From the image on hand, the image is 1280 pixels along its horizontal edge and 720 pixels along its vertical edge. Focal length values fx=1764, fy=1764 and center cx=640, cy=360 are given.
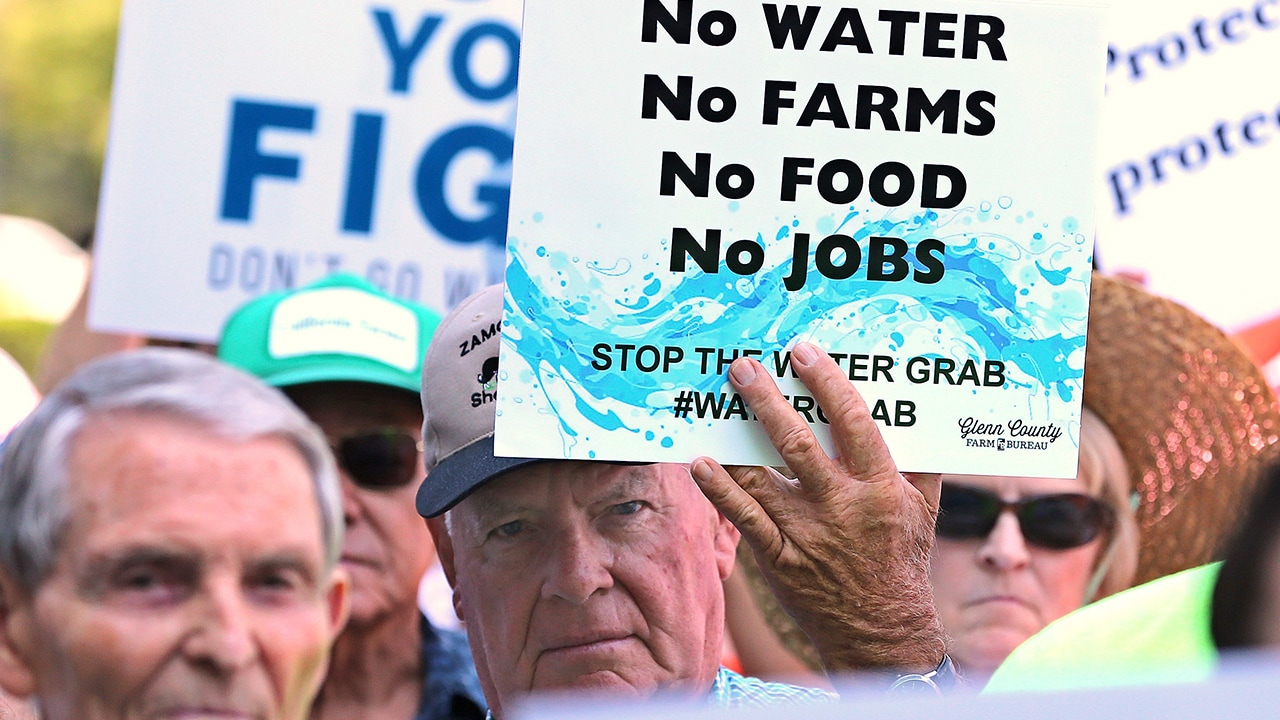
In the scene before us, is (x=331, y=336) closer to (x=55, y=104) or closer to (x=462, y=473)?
(x=462, y=473)

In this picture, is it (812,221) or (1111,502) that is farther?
(1111,502)

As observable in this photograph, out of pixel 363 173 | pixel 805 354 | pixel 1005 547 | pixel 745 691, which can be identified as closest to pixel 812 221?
pixel 805 354

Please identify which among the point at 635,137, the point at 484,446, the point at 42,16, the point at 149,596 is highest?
the point at 42,16

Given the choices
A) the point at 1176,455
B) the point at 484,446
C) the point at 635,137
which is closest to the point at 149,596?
the point at 484,446

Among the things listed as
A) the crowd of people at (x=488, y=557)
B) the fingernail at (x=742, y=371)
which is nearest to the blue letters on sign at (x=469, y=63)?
the crowd of people at (x=488, y=557)

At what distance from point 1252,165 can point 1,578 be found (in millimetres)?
3132

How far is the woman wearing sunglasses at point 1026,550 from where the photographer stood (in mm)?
3537

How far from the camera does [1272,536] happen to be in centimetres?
188

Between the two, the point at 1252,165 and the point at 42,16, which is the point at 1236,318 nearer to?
the point at 1252,165

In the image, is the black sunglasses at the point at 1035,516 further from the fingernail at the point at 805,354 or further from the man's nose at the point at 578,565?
the fingernail at the point at 805,354

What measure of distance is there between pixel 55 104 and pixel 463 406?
1846 cm

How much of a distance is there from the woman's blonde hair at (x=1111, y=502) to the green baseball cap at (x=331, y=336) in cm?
140

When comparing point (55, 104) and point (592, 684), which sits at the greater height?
point (55, 104)

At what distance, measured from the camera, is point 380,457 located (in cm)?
365
